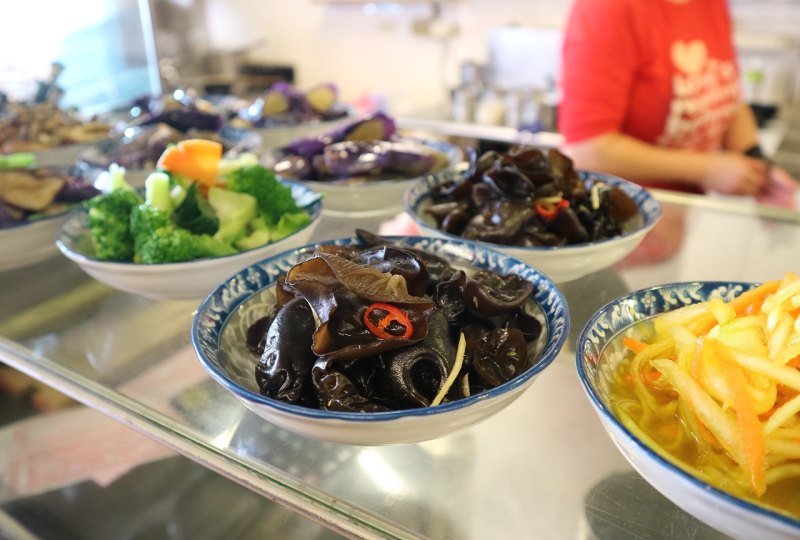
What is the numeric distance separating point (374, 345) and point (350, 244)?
1.16 ft

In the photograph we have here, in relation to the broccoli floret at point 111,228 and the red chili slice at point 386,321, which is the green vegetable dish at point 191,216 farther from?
the red chili slice at point 386,321

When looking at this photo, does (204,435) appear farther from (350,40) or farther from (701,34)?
(350,40)

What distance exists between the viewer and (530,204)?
1.24 m

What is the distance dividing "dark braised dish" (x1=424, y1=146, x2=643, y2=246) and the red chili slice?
423 mm

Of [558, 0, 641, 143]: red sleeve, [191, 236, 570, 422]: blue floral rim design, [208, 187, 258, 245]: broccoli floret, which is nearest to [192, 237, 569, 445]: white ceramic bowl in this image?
[191, 236, 570, 422]: blue floral rim design

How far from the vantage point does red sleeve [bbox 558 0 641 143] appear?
2.33 metres

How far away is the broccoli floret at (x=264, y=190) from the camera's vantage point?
136 cm

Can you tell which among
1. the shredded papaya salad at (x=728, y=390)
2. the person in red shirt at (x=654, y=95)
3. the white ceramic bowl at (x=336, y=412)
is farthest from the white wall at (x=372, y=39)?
the shredded papaya salad at (x=728, y=390)

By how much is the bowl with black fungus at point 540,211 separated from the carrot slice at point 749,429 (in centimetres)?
44

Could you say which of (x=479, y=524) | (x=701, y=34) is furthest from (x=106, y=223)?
(x=701, y=34)

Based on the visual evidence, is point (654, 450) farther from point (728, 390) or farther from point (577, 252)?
point (577, 252)

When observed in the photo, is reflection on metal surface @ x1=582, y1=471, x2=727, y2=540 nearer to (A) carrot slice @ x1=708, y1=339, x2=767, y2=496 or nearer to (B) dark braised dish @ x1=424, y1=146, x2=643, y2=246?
(A) carrot slice @ x1=708, y1=339, x2=767, y2=496

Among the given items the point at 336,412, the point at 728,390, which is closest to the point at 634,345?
the point at 728,390

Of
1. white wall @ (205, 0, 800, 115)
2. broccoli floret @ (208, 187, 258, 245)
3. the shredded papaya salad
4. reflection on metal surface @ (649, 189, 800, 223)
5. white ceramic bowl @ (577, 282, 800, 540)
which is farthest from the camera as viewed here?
white wall @ (205, 0, 800, 115)
